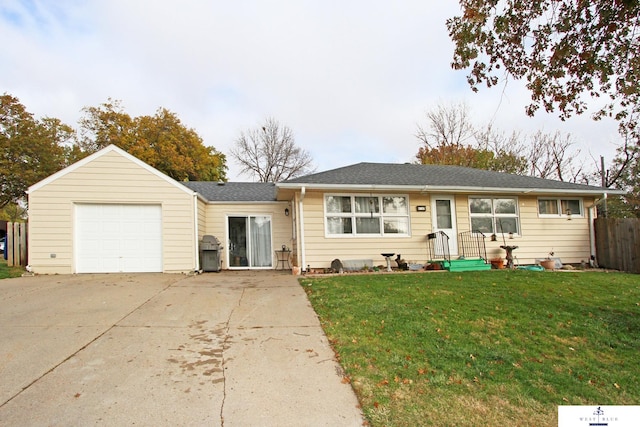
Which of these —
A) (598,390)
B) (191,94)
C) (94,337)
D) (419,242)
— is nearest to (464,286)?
(419,242)

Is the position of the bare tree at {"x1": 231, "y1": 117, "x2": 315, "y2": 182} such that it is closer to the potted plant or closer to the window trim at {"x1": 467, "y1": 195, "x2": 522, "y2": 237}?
the window trim at {"x1": 467, "y1": 195, "x2": 522, "y2": 237}

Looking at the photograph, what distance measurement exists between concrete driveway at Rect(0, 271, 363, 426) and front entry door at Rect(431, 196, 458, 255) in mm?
6316

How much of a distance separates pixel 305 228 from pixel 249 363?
22.5 feet

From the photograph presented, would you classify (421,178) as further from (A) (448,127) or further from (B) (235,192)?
(A) (448,127)

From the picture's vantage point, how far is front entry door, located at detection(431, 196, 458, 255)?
36.6 ft

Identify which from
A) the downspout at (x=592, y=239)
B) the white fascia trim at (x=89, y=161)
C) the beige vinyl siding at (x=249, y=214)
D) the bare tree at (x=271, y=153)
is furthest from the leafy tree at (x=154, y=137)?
the downspout at (x=592, y=239)

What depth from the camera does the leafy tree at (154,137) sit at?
23609mm

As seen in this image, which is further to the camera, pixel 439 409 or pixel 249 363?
pixel 249 363

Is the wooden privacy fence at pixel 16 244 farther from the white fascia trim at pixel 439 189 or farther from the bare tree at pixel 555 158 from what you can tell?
the bare tree at pixel 555 158

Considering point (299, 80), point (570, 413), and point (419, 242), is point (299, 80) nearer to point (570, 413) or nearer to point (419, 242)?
point (419, 242)

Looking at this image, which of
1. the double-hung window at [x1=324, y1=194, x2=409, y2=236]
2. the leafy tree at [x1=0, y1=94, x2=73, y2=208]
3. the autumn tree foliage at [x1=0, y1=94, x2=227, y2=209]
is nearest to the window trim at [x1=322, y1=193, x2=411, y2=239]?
the double-hung window at [x1=324, y1=194, x2=409, y2=236]

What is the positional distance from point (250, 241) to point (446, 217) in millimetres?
6800

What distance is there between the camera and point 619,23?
5078 mm

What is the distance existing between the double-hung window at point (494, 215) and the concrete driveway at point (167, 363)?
7.51 meters
